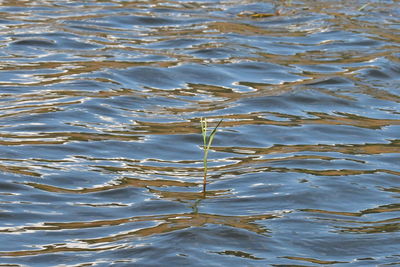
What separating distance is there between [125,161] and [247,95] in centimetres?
173

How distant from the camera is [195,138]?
5430 millimetres

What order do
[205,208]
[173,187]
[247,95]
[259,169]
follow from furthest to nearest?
[247,95] → [259,169] → [173,187] → [205,208]

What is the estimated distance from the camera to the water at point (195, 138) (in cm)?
386

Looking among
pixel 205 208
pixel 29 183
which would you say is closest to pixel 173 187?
pixel 205 208

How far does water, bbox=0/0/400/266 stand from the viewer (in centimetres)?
386

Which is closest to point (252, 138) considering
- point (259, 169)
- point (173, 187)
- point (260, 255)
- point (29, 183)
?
point (259, 169)

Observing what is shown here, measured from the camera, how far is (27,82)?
6.48 m

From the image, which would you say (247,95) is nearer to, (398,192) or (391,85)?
(391,85)

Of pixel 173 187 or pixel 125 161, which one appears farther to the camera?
pixel 125 161

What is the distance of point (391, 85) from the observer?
6.87 metres

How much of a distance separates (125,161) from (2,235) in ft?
3.89

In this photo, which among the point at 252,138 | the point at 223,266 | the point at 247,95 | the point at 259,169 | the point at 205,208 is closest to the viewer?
the point at 223,266

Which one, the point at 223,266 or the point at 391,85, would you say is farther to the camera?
the point at 391,85

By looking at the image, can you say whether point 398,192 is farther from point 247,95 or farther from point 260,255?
point 247,95
